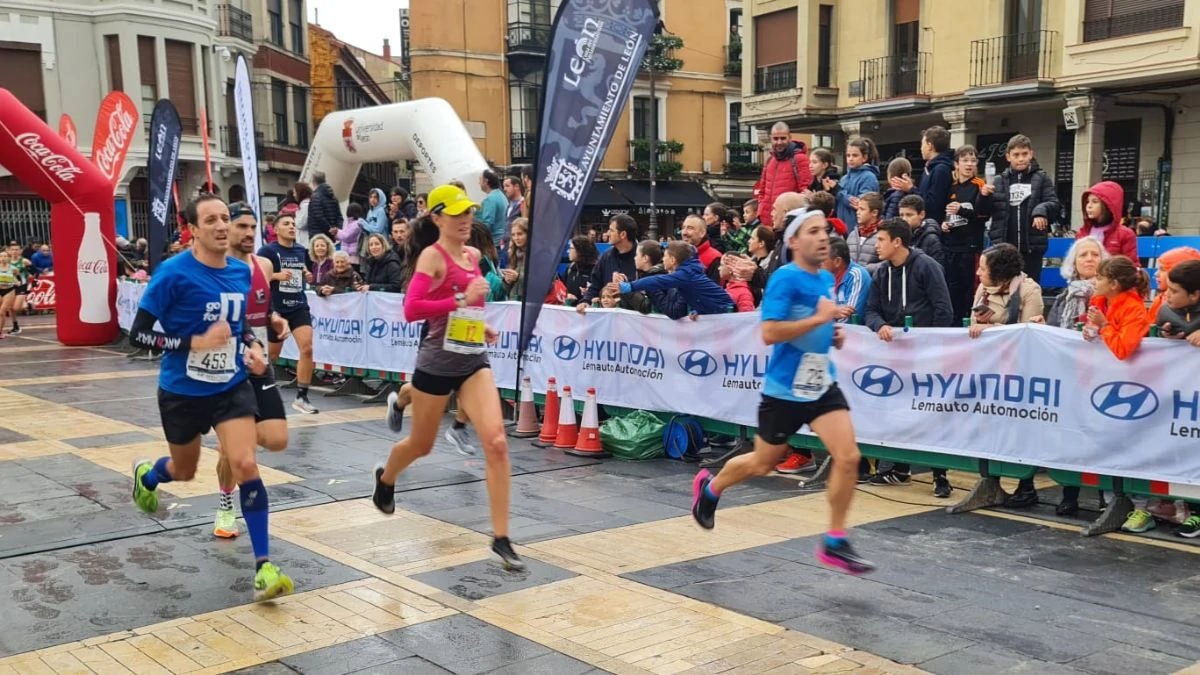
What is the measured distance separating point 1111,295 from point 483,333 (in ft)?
13.0

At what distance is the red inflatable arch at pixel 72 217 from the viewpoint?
1677 centimetres

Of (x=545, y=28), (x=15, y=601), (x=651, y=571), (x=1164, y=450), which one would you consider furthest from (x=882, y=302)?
(x=545, y=28)

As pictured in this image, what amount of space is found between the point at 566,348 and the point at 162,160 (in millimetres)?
11269

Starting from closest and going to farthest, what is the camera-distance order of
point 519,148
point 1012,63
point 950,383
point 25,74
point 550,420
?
1. point 950,383
2. point 550,420
3. point 1012,63
4. point 25,74
5. point 519,148

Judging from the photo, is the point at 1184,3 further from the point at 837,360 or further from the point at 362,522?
the point at 362,522

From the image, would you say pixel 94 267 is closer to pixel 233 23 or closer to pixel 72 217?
pixel 72 217

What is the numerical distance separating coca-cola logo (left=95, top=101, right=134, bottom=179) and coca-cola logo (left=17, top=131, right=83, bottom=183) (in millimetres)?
1710

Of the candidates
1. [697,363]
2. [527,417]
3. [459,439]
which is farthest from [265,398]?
[527,417]

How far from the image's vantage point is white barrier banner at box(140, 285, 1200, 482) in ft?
21.3

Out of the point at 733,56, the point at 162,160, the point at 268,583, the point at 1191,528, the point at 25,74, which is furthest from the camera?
the point at 733,56

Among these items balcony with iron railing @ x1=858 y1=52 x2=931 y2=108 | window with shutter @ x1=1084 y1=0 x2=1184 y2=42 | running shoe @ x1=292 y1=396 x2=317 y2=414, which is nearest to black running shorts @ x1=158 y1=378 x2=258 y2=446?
running shoe @ x1=292 y1=396 x2=317 y2=414

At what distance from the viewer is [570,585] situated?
5.55 m

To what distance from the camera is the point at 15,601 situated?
5359 millimetres

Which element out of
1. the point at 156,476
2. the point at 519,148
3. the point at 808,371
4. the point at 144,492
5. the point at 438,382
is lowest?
the point at 144,492
